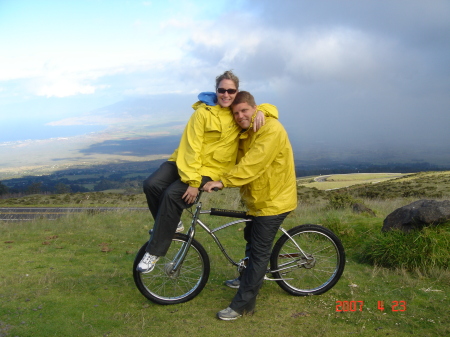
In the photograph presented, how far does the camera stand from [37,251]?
7156 millimetres

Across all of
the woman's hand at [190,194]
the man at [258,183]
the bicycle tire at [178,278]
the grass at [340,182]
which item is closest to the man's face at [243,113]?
the man at [258,183]

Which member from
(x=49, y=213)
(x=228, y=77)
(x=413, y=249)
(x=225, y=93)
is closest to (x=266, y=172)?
(x=225, y=93)

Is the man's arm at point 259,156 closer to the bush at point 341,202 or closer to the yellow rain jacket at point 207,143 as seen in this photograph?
the yellow rain jacket at point 207,143

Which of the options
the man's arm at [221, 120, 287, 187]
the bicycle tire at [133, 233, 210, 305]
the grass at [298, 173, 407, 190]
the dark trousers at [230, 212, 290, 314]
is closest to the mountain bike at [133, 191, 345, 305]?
the bicycle tire at [133, 233, 210, 305]

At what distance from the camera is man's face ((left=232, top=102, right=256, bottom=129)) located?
14.0ft

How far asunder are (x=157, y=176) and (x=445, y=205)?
15.2 feet

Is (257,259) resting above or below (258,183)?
below

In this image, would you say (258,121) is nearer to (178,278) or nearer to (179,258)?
(179,258)

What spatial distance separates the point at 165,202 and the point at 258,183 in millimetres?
1076

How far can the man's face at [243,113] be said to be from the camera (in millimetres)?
4281

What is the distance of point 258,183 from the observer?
14.8ft

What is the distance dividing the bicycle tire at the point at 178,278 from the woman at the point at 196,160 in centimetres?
38

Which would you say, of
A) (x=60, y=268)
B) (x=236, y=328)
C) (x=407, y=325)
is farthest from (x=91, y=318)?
(x=407, y=325)

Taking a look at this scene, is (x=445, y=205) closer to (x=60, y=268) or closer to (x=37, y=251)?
(x=60, y=268)
